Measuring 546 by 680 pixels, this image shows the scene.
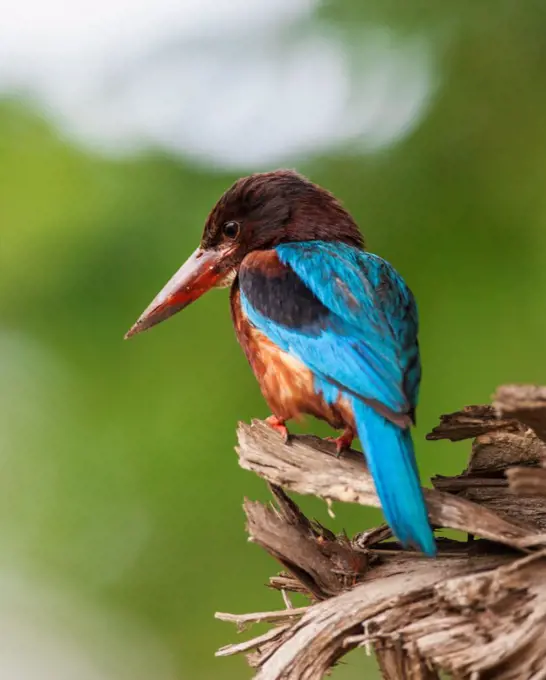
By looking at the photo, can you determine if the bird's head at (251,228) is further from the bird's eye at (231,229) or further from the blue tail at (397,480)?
the blue tail at (397,480)

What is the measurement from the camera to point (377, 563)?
1675 mm

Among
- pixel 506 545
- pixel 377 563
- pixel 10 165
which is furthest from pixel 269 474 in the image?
pixel 10 165

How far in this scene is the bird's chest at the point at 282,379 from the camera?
1.84 m

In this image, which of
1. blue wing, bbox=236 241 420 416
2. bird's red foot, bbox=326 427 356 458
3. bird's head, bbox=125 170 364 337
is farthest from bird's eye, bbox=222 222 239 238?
bird's red foot, bbox=326 427 356 458

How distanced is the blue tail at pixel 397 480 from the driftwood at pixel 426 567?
0.21 feet

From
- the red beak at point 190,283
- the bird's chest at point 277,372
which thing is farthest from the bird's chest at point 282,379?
the red beak at point 190,283

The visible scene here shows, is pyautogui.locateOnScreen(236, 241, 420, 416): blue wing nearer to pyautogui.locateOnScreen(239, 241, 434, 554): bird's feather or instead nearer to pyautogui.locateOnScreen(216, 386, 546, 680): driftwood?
pyautogui.locateOnScreen(239, 241, 434, 554): bird's feather

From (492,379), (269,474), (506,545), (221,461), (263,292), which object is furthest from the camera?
(221,461)

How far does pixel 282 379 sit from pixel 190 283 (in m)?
0.41

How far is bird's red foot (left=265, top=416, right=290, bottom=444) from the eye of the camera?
1.81 meters

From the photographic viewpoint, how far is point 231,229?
2195 millimetres

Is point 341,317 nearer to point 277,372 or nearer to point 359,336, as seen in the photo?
point 359,336

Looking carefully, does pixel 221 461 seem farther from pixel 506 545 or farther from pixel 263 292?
pixel 506 545

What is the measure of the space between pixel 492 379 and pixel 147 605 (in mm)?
1548
